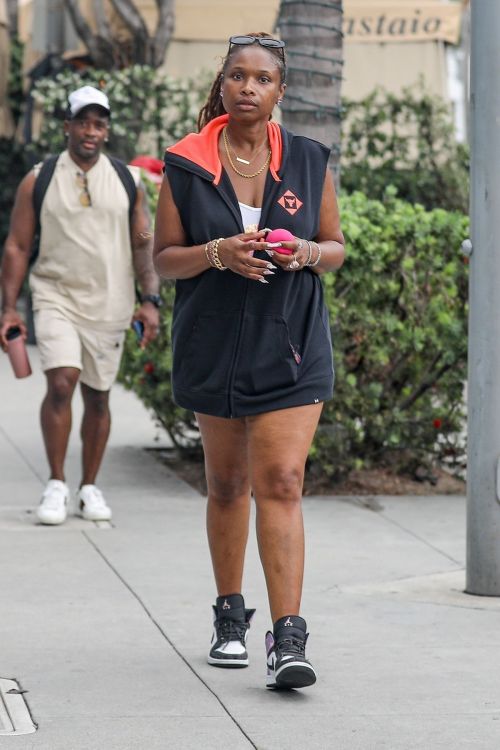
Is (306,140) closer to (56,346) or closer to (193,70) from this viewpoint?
(56,346)

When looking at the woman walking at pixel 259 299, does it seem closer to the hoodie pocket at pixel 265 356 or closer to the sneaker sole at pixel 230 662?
the hoodie pocket at pixel 265 356

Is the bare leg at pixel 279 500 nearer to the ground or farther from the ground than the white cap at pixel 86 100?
nearer to the ground

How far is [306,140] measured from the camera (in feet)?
15.8

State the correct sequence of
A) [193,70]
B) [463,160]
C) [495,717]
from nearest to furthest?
1. [495,717]
2. [463,160]
3. [193,70]

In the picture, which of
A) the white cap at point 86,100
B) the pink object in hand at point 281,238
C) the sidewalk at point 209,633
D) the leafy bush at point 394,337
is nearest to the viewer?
the sidewalk at point 209,633

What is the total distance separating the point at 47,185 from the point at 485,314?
232 centimetres

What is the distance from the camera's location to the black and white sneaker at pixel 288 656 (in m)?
4.46

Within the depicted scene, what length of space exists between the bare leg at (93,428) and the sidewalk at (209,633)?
0.28m

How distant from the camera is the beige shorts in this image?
7.06m

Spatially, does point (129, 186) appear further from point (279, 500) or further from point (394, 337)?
point (279, 500)

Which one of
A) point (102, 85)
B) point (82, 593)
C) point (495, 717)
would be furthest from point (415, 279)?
point (102, 85)

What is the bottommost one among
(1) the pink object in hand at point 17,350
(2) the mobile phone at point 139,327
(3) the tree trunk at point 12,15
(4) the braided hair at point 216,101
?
(1) the pink object in hand at point 17,350

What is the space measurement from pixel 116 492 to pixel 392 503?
144 centimetres

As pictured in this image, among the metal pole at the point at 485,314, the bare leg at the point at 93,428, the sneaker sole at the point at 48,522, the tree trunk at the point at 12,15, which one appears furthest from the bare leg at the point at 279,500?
the tree trunk at the point at 12,15
